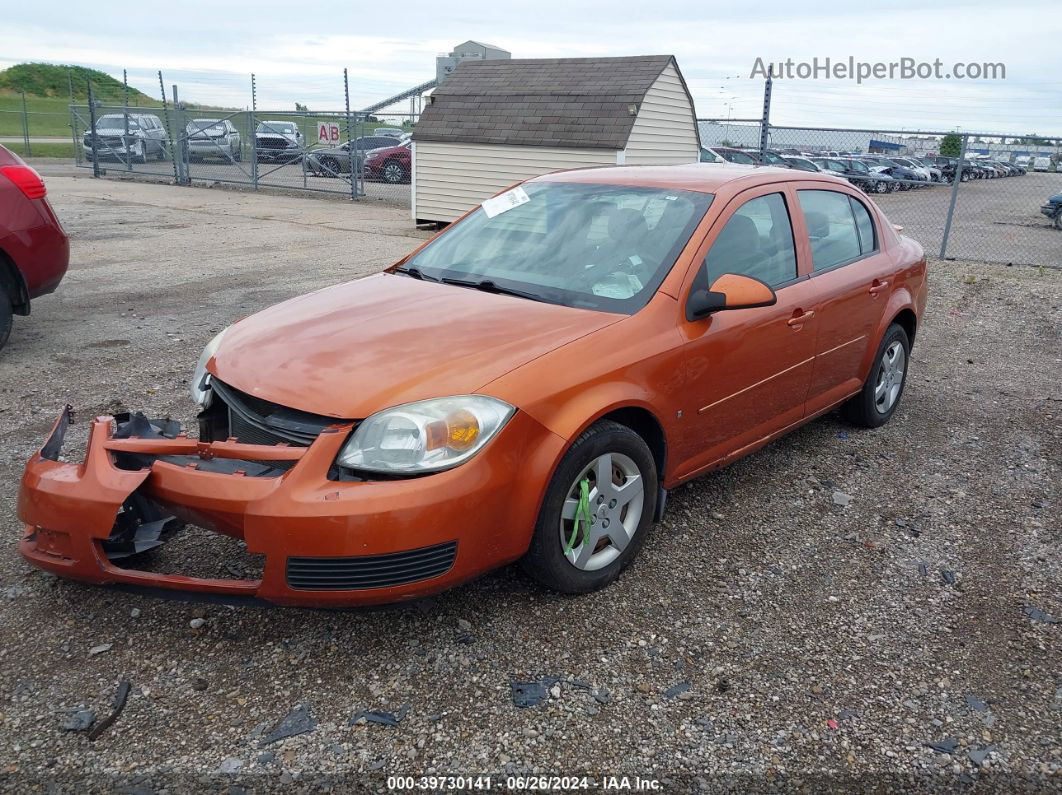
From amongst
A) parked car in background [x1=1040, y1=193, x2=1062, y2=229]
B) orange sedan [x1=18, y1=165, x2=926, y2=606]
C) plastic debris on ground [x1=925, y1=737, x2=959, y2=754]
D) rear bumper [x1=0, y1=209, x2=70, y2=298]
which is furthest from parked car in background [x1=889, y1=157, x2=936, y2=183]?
plastic debris on ground [x1=925, y1=737, x2=959, y2=754]

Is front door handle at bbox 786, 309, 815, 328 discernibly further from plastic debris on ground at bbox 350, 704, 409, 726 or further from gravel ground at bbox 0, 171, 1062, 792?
plastic debris on ground at bbox 350, 704, 409, 726

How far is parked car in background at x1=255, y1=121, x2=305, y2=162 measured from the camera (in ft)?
73.3

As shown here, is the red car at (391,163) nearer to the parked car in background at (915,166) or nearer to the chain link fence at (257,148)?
the chain link fence at (257,148)

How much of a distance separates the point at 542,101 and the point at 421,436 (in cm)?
1182

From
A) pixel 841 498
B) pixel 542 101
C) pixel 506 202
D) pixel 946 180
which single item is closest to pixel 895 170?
pixel 946 180

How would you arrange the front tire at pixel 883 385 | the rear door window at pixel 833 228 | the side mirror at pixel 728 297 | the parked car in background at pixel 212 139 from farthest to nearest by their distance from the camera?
the parked car in background at pixel 212 139 → the front tire at pixel 883 385 → the rear door window at pixel 833 228 → the side mirror at pixel 728 297

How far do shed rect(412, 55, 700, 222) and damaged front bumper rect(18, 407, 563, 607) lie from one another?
1046 centimetres

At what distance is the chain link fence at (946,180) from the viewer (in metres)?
14.3

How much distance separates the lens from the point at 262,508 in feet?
8.34

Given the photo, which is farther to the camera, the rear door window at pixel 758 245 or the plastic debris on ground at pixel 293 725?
the rear door window at pixel 758 245

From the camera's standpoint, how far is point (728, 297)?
336 cm

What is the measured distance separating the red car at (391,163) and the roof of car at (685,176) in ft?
63.6

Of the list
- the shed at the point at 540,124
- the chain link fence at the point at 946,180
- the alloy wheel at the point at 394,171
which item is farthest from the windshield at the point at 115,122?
the chain link fence at the point at 946,180

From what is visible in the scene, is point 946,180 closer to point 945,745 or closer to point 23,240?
point 23,240
